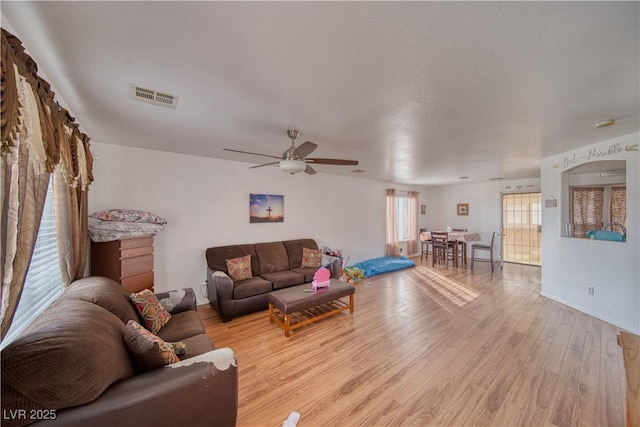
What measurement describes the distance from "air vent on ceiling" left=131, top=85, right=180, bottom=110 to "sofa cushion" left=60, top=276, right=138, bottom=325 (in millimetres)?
1523

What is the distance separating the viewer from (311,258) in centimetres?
438

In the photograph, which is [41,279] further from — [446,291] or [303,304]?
[446,291]

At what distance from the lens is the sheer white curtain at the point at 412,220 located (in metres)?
7.28

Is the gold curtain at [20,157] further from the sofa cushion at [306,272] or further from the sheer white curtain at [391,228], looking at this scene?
the sheer white curtain at [391,228]

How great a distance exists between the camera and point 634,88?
1.77m

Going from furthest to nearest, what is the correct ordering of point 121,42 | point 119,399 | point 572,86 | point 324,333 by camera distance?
point 324,333 → point 572,86 → point 121,42 → point 119,399

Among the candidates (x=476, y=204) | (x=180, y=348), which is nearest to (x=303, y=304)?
(x=180, y=348)

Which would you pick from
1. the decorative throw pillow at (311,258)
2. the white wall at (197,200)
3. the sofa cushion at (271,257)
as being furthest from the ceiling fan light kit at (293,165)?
the decorative throw pillow at (311,258)

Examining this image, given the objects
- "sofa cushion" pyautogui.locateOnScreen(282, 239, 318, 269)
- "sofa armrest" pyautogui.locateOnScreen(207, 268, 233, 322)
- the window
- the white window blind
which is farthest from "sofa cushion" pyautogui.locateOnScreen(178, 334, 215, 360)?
the window

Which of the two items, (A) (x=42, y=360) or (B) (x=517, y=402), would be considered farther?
(B) (x=517, y=402)

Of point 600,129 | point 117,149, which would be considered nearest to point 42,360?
point 117,149

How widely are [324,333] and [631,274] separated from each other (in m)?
3.78

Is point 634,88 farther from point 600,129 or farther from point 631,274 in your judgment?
point 631,274

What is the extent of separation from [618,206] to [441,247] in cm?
310
